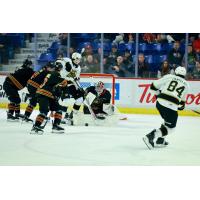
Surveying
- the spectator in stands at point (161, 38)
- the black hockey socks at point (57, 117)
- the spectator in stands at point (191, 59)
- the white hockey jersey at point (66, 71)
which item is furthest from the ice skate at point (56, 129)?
the spectator in stands at point (191, 59)

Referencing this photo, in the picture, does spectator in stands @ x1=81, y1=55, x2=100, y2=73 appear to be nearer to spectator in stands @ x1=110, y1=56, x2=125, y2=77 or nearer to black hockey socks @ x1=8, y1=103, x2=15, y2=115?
spectator in stands @ x1=110, y1=56, x2=125, y2=77

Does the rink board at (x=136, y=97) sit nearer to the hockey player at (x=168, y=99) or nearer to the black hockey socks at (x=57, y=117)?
the black hockey socks at (x=57, y=117)

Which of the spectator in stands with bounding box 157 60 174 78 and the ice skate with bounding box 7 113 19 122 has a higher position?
the spectator in stands with bounding box 157 60 174 78

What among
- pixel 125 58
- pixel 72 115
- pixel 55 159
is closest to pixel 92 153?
Result: pixel 55 159

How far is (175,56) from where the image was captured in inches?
200

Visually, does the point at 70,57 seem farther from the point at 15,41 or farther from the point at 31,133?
the point at 31,133

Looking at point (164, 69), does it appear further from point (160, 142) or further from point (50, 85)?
point (50, 85)

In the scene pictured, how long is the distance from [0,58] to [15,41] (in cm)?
49

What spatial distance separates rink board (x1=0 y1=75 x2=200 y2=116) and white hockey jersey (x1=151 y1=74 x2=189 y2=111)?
4.15ft

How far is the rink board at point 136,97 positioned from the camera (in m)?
5.38

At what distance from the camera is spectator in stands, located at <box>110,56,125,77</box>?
5.24m

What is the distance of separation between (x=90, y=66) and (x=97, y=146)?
1298 mm

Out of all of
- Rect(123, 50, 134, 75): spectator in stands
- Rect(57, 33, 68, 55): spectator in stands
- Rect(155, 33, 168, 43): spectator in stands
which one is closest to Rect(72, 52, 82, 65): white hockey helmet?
Rect(57, 33, 68, 55): spectator in stands

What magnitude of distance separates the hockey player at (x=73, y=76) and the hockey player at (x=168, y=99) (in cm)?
102
